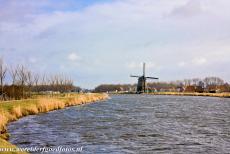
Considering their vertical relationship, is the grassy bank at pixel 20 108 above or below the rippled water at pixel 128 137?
above

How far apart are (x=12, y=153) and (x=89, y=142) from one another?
7759 millimetres

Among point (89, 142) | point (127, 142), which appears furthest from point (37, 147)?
point (127, 142)

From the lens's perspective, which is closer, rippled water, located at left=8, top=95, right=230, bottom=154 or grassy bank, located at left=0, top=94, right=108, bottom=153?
rippled water, located at left=8, top=95, right=230, bottom=154

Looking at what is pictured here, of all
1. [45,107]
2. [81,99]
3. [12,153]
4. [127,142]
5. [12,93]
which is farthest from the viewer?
[81,99]

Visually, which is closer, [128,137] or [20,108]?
[128,137]

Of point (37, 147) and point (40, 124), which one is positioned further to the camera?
point (40, 124)

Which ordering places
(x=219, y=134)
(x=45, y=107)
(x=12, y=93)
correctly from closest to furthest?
(x=219, y=134) < (x=45, y=107) < (x=12, y=93)

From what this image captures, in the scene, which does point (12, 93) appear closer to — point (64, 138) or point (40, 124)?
point (40, 124)

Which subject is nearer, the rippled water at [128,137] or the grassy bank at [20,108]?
the rippled water at [128,137]

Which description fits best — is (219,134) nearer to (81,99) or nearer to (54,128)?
(54,128)

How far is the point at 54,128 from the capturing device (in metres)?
29.9

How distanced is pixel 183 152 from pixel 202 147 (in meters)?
1.96

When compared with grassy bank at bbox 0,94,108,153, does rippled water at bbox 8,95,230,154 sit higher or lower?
lower

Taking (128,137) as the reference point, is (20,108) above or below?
above
